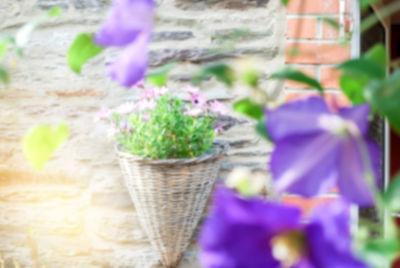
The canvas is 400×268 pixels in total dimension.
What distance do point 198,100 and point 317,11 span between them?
52 centimetres

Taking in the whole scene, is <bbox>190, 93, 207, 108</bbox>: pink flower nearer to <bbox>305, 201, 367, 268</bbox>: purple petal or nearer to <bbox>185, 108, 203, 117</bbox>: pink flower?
<bbox>185, 108, 203, 117</bbox>: pink flower

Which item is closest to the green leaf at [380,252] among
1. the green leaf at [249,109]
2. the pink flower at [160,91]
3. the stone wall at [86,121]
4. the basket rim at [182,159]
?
the green leaf at [249,109]

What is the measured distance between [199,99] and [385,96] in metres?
1.65

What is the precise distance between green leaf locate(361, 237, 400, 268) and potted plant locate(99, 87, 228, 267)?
5.06 feet

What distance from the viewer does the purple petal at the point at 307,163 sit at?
22cm

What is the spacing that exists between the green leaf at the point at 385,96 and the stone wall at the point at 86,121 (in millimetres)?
1739

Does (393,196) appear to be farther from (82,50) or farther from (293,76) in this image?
(82,50)

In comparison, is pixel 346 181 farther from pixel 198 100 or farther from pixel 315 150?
pixel 198 100

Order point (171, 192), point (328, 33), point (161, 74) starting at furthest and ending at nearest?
point (171, 192)
point (328, 33)
point (161, 74)

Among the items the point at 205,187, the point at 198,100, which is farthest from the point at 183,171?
the point at 198,100

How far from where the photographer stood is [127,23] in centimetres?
25

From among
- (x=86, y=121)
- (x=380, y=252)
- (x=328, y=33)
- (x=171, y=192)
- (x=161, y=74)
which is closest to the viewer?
(x=380, y=252)

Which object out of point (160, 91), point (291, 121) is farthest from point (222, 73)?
point (160, 91)

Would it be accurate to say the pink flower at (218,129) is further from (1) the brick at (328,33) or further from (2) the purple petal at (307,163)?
(2) the purple petal at (307,163)
